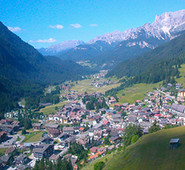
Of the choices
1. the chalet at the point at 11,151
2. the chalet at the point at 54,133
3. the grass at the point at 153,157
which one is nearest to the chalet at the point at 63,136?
the chalet at the point at 54,133

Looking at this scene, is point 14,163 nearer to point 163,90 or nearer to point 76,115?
point 76,115

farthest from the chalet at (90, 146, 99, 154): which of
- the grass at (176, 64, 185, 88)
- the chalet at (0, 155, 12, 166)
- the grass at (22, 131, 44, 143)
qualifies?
the grass at (176, 64, 185, 88)

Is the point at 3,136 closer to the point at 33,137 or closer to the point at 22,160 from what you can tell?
the point at 33,137

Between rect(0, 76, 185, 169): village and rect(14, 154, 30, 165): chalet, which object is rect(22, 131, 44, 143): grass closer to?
rect(0, 76, 185, 169): village

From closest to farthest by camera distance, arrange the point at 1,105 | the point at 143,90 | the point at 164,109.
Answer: the point at 164,109, the point at 1,105, the point at 143,90

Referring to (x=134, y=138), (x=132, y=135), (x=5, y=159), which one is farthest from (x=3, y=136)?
(x=134, y=138)

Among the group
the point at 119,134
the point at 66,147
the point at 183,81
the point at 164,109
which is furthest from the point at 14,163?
the point at 183,81
